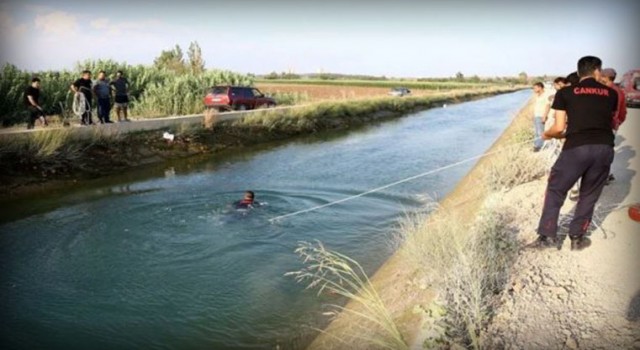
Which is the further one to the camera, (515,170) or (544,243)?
(515,170)

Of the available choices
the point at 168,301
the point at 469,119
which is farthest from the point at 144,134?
the point at 469,119

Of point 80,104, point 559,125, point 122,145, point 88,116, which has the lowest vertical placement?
point 122,145

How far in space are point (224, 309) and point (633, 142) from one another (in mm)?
11477

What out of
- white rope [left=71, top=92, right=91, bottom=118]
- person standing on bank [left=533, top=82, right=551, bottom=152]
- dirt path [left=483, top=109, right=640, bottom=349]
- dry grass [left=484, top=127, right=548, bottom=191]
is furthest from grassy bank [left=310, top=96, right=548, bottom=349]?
white rope [left=71, top=92, right=91, bottom=118]

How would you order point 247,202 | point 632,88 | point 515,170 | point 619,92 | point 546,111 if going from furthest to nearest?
point 632,88, point 546,111, point 247,202, point 515,170, point 619,92

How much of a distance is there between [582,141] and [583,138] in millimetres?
32

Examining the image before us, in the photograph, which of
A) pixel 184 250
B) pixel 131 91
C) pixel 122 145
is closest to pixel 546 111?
pixel 184 250

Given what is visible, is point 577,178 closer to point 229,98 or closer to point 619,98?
point 619,98

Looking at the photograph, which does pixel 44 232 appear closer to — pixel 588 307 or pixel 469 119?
pixel 588 307

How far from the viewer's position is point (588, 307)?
433 cm

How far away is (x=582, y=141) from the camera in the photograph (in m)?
5.08

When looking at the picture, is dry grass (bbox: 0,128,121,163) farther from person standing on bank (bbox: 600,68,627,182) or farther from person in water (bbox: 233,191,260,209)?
person standing on bank (bbox: 600,68,627,182)

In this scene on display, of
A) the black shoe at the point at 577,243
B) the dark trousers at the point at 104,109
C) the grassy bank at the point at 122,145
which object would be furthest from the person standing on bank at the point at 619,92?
the dark trousers at the point at 104,109

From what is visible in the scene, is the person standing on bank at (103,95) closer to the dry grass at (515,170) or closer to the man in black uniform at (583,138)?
the dry grass at (515,170)
